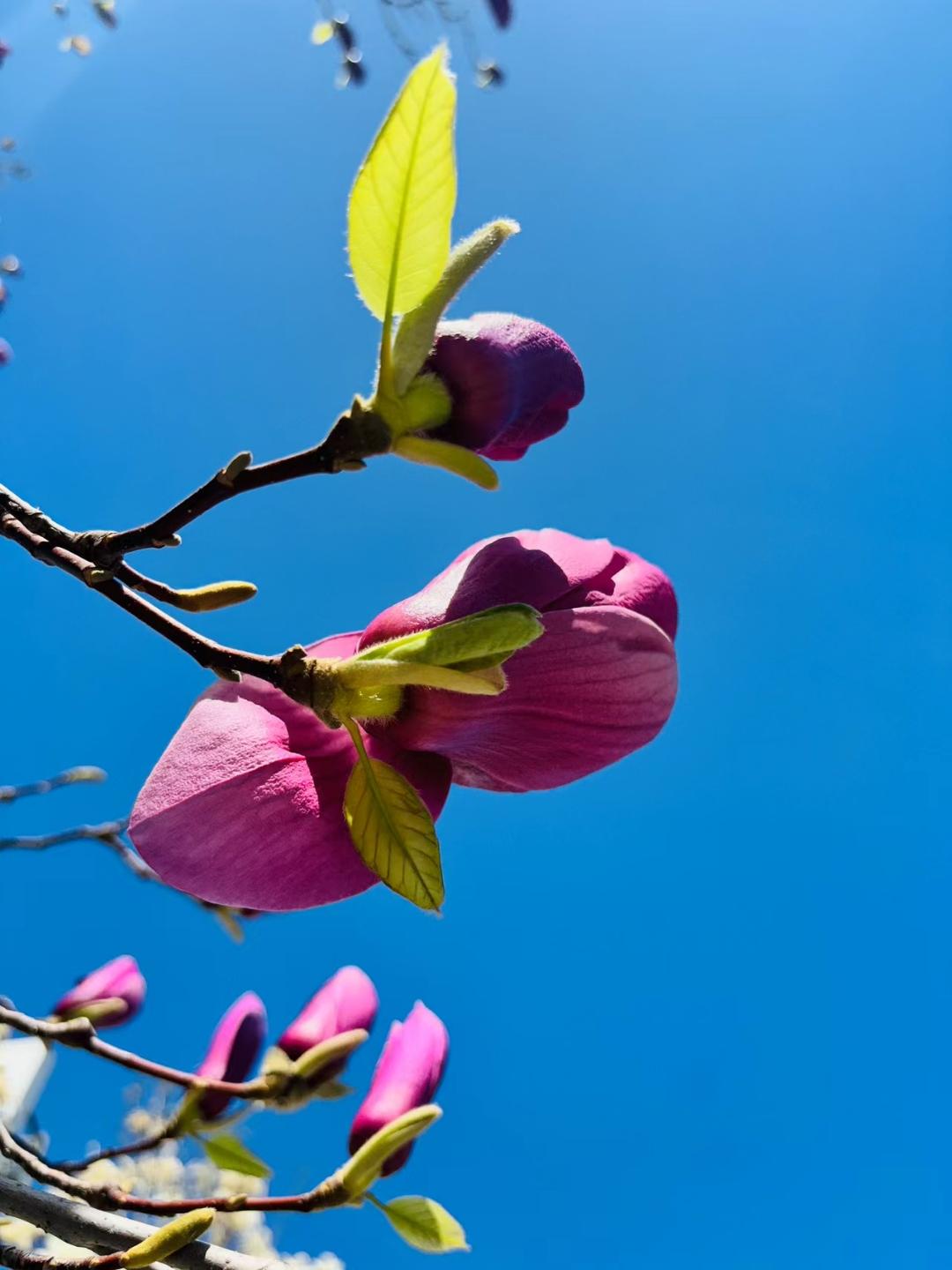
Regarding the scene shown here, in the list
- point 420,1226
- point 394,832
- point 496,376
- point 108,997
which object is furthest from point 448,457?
point 108,997

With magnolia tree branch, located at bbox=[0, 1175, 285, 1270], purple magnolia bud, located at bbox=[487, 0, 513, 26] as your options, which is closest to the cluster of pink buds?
magnolia tree branch, located at bbox=[0, 1175, 285, 1270]

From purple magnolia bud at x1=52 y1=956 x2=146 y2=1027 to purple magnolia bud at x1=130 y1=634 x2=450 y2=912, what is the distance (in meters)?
0.56

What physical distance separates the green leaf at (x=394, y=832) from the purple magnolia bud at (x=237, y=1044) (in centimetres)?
48

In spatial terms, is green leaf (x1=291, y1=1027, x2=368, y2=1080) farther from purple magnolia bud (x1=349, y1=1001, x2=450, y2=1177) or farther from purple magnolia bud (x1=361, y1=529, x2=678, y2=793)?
purple magnolia bud (x1=361, y1=529, x2=678, y2=793)

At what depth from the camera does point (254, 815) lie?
0.41m

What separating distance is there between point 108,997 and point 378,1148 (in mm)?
539

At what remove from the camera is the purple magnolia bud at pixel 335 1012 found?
729 millimetres

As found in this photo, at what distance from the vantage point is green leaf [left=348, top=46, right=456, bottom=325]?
31cm

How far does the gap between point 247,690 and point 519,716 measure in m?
0.13

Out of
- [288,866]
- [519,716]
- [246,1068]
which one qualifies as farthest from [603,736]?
[246,1068]

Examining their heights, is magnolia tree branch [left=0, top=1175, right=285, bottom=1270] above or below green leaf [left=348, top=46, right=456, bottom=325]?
below

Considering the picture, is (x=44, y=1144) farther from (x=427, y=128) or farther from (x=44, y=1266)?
(x=427, y=128)

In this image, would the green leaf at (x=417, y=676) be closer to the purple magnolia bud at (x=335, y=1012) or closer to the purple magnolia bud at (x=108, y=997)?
the purple magnolia bud at (x=335, y=1012)

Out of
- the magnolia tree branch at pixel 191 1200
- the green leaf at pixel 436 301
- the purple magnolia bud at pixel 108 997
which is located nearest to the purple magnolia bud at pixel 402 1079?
the magnolia tree branch at pixel 191 1200
